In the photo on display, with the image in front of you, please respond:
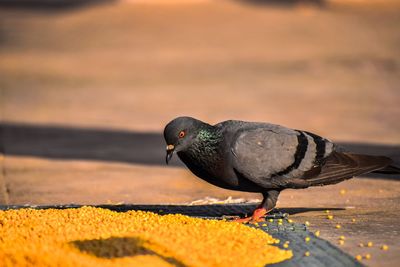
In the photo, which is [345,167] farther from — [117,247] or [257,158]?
[117,247]

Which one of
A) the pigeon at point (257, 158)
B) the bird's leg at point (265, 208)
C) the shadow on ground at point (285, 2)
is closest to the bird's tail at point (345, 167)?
the pigeon at point (257, 158)

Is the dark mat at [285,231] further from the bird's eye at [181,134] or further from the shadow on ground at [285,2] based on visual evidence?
the shadow on ground at [285,2]

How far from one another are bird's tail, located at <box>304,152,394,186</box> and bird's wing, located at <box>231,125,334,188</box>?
5cm

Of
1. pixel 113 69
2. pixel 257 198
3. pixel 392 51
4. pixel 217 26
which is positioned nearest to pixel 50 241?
pixel 257 198

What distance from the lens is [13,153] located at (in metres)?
10.7

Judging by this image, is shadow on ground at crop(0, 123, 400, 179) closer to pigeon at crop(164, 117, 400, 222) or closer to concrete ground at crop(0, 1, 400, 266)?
concrete ground at crop(0, 1, 400, 266)

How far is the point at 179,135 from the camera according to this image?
6293 millimetres

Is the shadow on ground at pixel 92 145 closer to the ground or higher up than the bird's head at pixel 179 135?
closer to the ground

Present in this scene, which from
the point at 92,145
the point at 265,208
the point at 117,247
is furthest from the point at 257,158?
the point at 92,145

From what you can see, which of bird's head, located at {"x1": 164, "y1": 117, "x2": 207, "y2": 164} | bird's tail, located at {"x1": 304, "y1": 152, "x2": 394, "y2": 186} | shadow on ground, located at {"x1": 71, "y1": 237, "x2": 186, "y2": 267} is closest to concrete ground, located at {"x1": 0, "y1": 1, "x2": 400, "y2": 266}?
bird's tail, located at {"x1": 304, "y1": 152, "x2": 394, "y2": 186}

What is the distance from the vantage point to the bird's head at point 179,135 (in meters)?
6.30

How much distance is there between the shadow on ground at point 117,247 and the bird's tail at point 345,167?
1592 millimetres

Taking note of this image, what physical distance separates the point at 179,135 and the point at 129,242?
1095mm

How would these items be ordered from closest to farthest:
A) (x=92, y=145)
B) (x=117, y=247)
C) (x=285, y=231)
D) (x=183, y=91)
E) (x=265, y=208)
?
(x=117, y=247)
(x=285, y=231)
(x=265, y=208)
(x=92, y=145)
(x=183, y=91)
